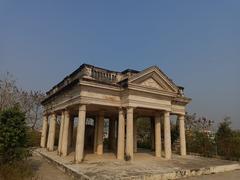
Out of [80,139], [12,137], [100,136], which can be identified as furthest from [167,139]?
[12,137]

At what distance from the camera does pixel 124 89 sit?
1472cm

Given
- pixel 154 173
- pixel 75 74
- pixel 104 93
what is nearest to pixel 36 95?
pixel 75 74

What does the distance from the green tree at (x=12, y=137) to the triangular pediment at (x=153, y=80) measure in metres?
A: 7.26

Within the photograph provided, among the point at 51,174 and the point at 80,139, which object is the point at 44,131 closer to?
the point at 80,139

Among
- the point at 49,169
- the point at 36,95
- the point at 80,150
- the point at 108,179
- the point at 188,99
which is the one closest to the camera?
the point at 108,179

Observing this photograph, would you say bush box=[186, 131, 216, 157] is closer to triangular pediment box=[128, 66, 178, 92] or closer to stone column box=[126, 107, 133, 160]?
triangular pediment box=[128, 66, 178, 92]

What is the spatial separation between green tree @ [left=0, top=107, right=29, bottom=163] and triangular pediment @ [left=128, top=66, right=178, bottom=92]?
7258mm

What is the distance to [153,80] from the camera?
15.9 metres

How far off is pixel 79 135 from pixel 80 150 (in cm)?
92

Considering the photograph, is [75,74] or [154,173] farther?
[75,74]

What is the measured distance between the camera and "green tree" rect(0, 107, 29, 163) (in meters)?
9.88

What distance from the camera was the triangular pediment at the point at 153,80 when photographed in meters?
14.9

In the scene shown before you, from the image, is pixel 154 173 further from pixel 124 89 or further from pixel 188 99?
pixel 188 99

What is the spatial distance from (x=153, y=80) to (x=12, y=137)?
1009 centimetres
